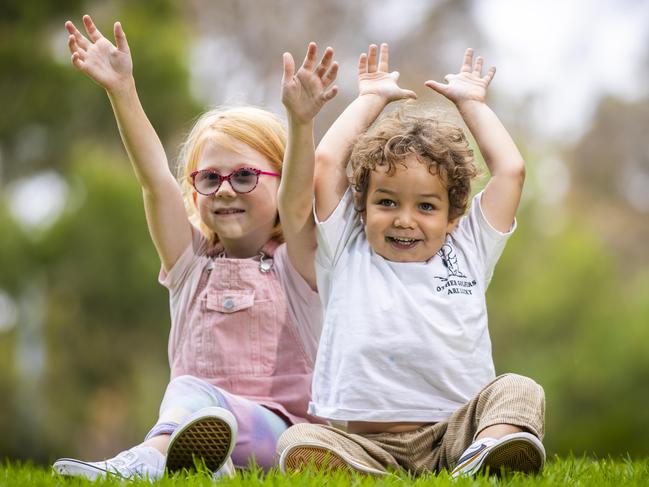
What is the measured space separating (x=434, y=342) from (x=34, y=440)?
15.8 m

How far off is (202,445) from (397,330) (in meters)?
0.84

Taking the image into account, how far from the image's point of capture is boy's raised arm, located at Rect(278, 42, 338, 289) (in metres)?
3.92

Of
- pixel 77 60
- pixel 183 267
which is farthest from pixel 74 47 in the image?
pixel 183 267

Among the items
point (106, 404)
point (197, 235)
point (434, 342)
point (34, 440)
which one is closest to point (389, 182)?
point (434, 342)

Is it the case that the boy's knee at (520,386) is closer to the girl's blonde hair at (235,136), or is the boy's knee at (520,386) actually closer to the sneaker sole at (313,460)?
the sneaker sole at (313,460)

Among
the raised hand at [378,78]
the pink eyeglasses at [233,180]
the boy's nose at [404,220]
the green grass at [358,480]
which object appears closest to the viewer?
the green grass at [358,480]

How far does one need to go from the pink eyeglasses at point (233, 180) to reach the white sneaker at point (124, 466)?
119 centimetres

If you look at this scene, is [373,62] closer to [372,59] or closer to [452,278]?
[372,59]

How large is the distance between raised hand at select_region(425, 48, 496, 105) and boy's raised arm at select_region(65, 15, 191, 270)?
3.84 feet

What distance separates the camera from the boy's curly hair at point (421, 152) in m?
4.14

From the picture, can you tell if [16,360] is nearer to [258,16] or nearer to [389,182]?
[258,16]

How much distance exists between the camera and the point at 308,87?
394 cm

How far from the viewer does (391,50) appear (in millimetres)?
25969

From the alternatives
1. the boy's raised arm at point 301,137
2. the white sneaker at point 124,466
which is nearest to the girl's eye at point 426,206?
the boy's raised arm at point 301,137
